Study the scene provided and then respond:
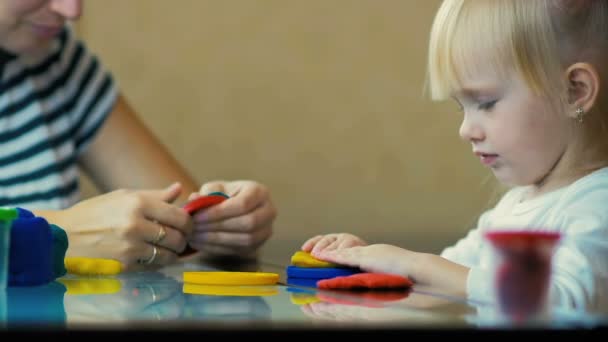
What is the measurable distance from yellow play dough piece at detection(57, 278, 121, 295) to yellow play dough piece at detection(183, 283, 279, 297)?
0.23ft

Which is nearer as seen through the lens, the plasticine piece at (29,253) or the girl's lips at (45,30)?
the plasticine piece at (29,253)

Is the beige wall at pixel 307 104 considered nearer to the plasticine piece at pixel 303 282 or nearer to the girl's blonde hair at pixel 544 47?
the girl's blonde hair at pixel 544 47

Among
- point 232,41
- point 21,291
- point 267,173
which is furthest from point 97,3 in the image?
point 21,291

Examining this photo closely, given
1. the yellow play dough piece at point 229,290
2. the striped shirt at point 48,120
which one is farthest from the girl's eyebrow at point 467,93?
the striped shirt at point 48,120

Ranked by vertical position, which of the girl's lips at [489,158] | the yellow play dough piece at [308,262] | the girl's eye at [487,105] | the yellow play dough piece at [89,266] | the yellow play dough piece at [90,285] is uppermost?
the girl's eye at [487,105]

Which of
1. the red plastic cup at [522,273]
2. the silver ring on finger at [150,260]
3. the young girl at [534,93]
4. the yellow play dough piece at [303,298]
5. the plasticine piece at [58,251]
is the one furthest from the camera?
the silver ring on finger at [150,260]

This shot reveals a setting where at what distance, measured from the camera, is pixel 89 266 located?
102cm

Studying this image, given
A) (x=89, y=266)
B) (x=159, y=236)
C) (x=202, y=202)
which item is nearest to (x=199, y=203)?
(x=202, y=202)

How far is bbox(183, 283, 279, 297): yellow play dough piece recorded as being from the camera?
0.78m

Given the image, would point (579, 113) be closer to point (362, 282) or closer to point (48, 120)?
point (362, 282)

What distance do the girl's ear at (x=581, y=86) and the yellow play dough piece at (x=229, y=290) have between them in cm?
47

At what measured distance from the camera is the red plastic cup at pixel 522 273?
563 millimetres
